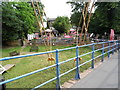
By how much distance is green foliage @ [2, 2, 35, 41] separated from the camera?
1268cm

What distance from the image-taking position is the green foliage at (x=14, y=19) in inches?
499

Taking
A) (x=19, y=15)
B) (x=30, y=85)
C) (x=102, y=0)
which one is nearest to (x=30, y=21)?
(x=19, y=15)

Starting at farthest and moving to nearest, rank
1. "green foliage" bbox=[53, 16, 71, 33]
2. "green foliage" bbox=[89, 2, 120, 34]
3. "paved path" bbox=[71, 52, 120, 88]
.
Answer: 1. "green foliage" bbox=[53, 16, 71, 33]
2. "green foliage" bbox=[89, 2, 120, 34]
3. "paved path" bbox=[71, 52, 120, 88]

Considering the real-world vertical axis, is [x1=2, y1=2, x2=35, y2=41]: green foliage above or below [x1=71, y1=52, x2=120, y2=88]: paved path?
above

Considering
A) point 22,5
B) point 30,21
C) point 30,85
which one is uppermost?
point 22,5

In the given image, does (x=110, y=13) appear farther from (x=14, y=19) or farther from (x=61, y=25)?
(x=61, y=25)

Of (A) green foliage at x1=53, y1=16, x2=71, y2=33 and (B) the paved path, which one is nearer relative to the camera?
(B) the paved path

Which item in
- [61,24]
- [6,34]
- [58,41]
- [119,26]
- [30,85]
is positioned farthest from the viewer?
[61,24]

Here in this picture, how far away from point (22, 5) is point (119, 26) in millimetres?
11729

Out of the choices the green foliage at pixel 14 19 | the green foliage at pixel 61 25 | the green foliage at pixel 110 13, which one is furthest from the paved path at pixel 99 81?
the green foliage at pixel 61 25

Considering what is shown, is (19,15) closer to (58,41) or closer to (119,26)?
(58,41)

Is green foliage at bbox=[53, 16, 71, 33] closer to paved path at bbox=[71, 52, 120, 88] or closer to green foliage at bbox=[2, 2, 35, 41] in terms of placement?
green foliage at bbox=[2, 2, 35, 41]

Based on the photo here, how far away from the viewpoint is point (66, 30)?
32312 mm

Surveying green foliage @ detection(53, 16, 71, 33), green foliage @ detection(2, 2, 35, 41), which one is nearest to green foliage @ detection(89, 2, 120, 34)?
green foliage @ detection(2, 2, 35, 41)
